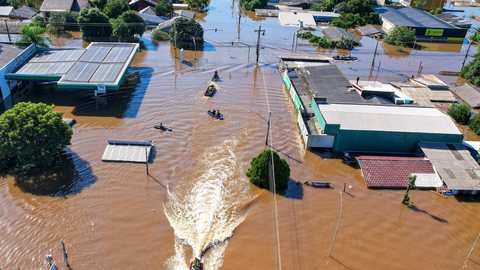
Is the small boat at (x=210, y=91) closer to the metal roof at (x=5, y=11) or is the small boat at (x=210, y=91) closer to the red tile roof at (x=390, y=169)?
the red tile roof at (x=390, y=169)

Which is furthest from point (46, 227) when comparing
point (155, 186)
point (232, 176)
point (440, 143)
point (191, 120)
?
point (440, 143)

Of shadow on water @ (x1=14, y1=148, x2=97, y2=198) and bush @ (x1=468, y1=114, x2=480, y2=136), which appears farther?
bush @ (x1=468, y1=114, x2=480, y2=136)

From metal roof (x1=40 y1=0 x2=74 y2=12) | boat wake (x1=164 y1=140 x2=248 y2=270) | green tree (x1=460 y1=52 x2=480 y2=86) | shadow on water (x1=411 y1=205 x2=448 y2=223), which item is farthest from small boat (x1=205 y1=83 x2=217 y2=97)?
metal roof (x1=40 y1=0 x2=74 y2=12)

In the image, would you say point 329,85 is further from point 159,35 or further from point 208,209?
point 159,35

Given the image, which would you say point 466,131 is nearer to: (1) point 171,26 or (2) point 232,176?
(2) point 232,176

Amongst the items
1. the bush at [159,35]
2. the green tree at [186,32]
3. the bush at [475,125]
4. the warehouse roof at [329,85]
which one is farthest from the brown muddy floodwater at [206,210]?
the bush at [159,35]

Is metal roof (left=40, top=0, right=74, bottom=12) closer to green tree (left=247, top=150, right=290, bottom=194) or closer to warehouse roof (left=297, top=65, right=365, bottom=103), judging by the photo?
warehouse roof (left=297, top=65, right=365, bottom=103)

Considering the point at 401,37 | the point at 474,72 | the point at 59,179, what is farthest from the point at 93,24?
the point at 474,72
